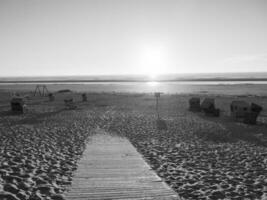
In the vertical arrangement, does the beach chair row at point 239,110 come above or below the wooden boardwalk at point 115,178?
above

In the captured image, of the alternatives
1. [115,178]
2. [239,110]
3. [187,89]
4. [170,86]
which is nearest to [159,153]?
[115,178]

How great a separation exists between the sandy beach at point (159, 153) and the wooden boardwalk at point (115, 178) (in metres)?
0.33

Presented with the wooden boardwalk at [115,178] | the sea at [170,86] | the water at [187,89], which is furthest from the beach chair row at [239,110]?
the water at [187,89]

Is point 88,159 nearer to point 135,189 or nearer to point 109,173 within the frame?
point 109,173

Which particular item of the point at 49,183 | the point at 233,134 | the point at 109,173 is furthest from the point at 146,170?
the point at 233,134

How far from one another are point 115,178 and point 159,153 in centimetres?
357

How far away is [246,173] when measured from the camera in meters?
8.75

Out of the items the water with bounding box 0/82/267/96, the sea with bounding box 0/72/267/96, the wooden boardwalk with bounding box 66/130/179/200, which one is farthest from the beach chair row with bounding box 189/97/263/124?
the water with bounding box 0/82/267/96

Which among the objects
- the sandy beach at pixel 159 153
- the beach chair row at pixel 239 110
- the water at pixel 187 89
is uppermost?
the water at pixel 187 89

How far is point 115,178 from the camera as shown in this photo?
316 inches

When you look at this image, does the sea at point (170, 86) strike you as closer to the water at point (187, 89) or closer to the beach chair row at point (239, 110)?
the water at point (187, 89)

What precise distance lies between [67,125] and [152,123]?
6.13m

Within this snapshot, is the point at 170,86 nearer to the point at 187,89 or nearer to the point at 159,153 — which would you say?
the point at 187,89

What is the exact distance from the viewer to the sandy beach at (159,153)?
7352 mm
